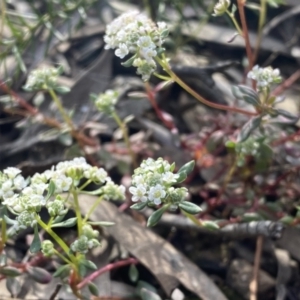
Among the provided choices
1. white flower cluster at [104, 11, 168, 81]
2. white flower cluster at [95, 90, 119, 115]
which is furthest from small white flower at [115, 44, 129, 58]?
white flower cluster at [95, 90, 119, 115]

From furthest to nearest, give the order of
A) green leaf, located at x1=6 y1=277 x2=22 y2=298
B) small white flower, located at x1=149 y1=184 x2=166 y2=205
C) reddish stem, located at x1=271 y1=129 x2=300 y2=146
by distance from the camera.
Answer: reddish stem, located at x1=271 y1=129 x2=300 y2=146, green leaf, located at x1=6 y1=277 x2=22 y2=298, small white flower, located at x1=149 y1=184 x2=166 y2=205

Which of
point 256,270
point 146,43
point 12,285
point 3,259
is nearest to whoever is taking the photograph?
point 146,43

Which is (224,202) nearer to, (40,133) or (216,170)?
(216,170)

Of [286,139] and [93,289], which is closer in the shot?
[93,289]

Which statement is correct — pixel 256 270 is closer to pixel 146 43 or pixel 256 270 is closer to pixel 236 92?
pixel 236 92

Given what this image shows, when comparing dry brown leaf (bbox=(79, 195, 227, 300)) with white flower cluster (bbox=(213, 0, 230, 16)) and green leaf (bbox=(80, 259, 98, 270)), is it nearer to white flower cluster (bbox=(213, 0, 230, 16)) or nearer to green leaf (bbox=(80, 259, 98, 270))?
green leaf (bbox=(80, 259, 98, 270))

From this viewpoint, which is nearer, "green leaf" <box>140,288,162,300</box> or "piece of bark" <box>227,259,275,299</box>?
"green leaf" <box>140,288,162,300</box>

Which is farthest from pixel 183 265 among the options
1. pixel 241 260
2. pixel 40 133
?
pixel 40 133

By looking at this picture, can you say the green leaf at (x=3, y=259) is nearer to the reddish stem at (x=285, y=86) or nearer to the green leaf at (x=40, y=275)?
the green leaf at (x=40, y=275)

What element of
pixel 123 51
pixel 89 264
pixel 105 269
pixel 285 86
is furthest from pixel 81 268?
pixel 285 86
